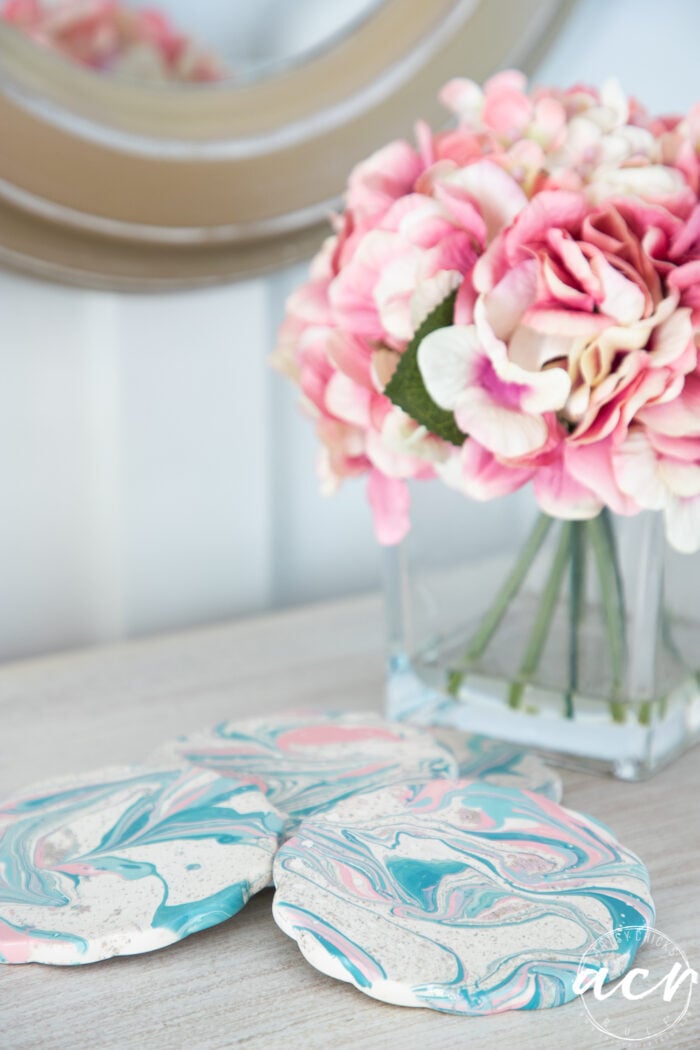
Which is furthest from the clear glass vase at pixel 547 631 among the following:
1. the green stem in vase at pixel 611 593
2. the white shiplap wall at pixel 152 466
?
the white shiplap wall at pixel 152 466

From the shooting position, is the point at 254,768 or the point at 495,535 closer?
the point at 254,768

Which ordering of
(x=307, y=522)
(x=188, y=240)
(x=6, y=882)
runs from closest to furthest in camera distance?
(x=6, y=882) → (x=188, y=240) → (x=307, y=522)

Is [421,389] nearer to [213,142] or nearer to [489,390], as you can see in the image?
[489,390]

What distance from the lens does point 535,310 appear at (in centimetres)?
44

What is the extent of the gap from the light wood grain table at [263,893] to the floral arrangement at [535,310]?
14 centimetres

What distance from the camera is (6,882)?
399 millimetres

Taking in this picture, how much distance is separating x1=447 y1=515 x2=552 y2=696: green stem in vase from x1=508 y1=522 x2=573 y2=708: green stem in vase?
0.04 feet

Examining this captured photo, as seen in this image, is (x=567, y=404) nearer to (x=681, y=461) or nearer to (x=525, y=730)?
(x=681, y=461)

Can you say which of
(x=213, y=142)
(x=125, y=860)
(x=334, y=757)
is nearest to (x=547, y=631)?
(x=334, y=757)

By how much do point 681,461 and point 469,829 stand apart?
0.17 meters

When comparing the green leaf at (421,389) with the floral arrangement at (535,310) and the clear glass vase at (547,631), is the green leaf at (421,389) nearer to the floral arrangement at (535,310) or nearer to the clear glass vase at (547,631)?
the floral arrangement at (535,310)

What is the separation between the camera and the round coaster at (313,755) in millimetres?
469

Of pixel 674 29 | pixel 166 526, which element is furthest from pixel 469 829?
pixel 674 29

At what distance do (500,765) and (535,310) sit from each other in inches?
8.2
